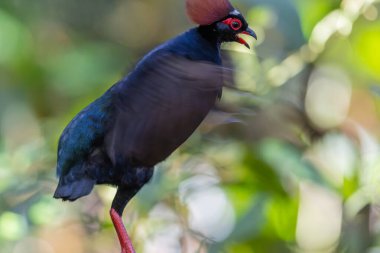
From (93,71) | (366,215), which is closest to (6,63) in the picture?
(93,71)

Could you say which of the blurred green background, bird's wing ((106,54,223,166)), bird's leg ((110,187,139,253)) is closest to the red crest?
bird's wing ((106,54,223,166))

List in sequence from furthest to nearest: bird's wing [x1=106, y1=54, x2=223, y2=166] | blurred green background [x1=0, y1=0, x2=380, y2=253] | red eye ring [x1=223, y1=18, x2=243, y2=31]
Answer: blurred green background [x1=0, y1=0, x2=380, y2=253]
red eye ring [x1=223, y1=18, x2=243, y2=31]
bird's wing [x1=106, y1=54, x2=223, y2=166]

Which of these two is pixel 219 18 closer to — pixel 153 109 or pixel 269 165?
pixel 153 109

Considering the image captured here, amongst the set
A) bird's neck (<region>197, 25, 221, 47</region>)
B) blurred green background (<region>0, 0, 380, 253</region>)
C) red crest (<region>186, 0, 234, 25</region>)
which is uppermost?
red crest (<region>186, 0, 234, 25</region>)

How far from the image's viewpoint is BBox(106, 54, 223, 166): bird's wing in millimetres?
1949

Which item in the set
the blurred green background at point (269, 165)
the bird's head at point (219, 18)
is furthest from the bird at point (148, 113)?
the blurred green background at point (269, 165)

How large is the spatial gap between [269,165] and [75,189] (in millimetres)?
1119

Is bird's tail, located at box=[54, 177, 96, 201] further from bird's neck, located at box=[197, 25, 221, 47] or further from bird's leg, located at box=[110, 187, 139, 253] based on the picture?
bird's neck, located at box=[197, 25, 221, 47]

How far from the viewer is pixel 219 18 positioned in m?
2.06

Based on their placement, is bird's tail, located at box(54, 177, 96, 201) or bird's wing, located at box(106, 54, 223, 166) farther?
bird's tail, located at box(54, 177, 96, 201)

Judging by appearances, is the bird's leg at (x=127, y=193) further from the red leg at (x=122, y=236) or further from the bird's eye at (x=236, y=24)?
the bird's eye at (x=236, y=24)

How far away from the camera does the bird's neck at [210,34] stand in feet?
6.88

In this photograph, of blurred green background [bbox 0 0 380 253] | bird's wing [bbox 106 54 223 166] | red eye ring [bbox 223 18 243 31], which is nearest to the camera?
bird's wing [bbox 106 54 223 166]

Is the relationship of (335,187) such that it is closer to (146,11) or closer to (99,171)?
(99,171)
